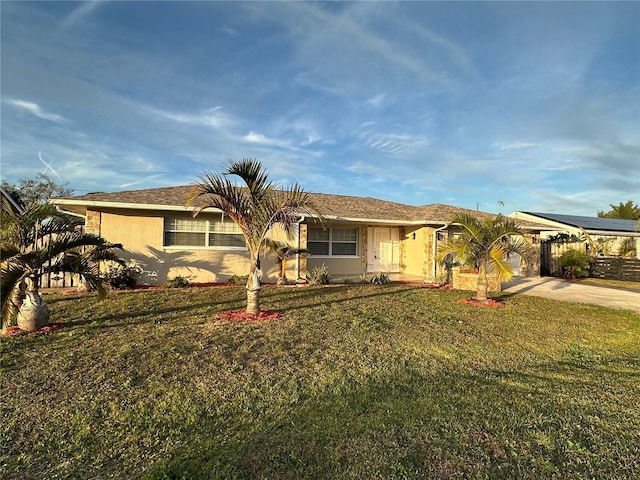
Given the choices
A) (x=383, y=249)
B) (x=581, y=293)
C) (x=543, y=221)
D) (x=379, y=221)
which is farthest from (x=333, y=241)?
(x=543, y=221)

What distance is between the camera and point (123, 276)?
11305 mm

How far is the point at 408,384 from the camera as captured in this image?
14.7ft

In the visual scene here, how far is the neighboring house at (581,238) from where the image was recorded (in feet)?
64.8

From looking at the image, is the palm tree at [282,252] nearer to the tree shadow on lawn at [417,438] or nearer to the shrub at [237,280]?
the shrub at [237,280]

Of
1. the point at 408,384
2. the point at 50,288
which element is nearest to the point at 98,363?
the point at 408,384

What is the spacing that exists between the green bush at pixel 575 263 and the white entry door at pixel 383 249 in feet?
29.8

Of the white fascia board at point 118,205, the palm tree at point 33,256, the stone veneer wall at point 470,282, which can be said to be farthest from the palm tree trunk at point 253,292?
the stone veneer wall at point 470,282

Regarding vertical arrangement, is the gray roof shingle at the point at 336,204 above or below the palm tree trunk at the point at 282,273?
above

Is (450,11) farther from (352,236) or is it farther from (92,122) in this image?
(92,122)

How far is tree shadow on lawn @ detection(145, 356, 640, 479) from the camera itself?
2795mm

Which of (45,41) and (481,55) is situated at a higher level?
(481,55)

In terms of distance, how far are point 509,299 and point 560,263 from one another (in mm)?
10173

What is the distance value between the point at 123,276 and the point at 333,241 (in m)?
8.72

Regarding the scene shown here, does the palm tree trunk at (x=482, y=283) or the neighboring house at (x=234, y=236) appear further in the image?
the neighboring house at (x=234, y=236)
